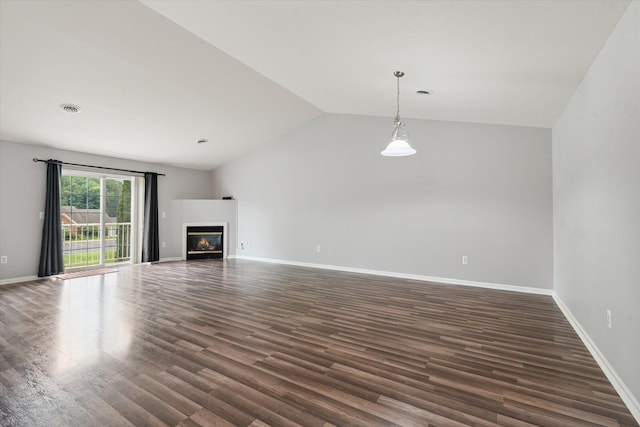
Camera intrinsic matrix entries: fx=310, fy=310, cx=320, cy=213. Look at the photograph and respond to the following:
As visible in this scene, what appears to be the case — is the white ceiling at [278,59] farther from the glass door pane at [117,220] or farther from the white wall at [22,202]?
the glass door pane at [117,220]

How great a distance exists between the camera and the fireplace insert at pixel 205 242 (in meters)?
8.24

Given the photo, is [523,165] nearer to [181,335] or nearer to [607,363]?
[607,363]

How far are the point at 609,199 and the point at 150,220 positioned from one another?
816 cm

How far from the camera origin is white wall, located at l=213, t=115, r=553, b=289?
491 cm

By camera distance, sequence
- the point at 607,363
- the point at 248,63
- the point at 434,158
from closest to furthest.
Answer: the point at 607,363, the point at 248,63, the point at 434,158

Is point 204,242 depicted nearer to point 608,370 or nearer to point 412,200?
point 412,200

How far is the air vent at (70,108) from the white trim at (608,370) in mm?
6694

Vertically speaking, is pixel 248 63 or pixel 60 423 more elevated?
pixel 248 63

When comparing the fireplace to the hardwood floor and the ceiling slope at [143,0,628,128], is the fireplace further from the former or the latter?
the ceiling slope at [143,0,628,128]

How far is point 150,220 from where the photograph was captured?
296 inches

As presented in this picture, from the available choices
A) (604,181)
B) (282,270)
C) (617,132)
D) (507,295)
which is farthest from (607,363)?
(282,270)

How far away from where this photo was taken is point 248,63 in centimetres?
409

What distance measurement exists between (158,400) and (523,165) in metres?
5.51

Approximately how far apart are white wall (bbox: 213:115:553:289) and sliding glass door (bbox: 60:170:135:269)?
2.97 m
